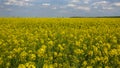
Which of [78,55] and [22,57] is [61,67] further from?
[78,55]

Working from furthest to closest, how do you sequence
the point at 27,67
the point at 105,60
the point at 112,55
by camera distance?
the point at 112,55 → the point at 105,60 → the point at 27,67

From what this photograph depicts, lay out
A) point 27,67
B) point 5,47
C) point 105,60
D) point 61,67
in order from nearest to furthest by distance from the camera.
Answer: point 27,67
point 61,67
point 105,60
point 5,47

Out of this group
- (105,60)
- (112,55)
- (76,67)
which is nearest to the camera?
(76,67)

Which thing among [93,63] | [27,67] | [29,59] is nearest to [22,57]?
[29,59]

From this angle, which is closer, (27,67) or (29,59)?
(27,67)

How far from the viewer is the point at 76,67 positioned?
6312 mm

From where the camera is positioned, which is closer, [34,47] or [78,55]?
[78,55]

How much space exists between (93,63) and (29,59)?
1.48m

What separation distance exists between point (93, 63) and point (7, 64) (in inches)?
76.0

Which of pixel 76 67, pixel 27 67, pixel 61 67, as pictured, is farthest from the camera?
pixel 76 67

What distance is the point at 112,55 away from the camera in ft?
23.8

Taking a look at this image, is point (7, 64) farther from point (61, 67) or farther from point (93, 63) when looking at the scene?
point (93, 63)

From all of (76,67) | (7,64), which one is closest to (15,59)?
(7,64)

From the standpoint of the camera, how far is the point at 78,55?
7633 mm
